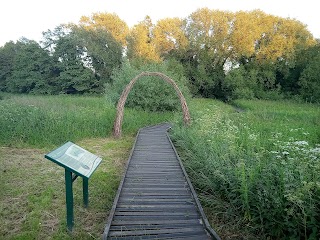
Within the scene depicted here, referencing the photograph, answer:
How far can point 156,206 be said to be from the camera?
4.40 m

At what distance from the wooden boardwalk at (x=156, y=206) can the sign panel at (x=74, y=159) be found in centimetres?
81

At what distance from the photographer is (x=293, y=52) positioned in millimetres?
31438

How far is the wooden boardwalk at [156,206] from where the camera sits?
362 cm

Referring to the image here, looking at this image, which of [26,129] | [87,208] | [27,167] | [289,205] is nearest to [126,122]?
[26,129]

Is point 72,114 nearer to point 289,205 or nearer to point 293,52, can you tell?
point 289,205

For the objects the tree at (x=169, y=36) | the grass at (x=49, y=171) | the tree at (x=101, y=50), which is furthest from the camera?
the tree at (x=169, y=36)

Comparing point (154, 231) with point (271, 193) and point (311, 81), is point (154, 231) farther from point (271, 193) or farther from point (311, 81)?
point (311, 81)

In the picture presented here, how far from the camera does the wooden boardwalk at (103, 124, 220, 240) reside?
3.62 metres

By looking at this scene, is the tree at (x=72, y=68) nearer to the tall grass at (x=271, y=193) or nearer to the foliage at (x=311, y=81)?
the foliage at (x=311, y=81)

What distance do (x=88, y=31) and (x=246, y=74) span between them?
828 inches

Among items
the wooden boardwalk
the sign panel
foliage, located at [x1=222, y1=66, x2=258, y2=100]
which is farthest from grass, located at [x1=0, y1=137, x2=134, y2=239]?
foliage, located at [x1=222, y1=66, x2=258, y2=100]

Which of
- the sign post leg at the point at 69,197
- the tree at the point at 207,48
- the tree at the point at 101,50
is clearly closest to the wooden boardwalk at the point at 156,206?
the sign post leg at the point at 69,197

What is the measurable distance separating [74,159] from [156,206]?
64.8 inches

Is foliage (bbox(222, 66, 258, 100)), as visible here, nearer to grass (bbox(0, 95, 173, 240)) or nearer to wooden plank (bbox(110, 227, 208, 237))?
grass (bbox(0, 95, 173, 240))
